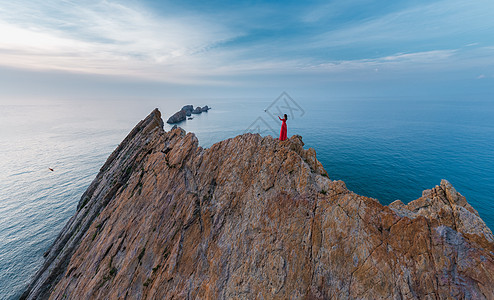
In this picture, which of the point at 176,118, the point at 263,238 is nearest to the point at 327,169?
the point at 263,238

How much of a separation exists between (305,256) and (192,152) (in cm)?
2149

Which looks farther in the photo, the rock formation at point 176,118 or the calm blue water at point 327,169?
the rock formation at point 176,118

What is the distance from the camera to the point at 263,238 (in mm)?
19234

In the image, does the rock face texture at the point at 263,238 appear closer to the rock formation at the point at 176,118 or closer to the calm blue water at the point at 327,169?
the calm blue water at the point at 327,169

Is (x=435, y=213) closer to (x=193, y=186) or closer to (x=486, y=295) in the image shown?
(x=486, y=295)

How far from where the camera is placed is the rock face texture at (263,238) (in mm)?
13797

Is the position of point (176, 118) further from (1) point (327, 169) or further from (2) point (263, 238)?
(2) point (263, 238)

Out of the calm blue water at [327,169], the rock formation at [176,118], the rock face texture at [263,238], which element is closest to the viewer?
the rock face texture at [263,238]

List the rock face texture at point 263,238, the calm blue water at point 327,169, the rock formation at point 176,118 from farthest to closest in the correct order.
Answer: the rock formation at point 176,118 → the calm blue water at point 327,169 → the rock face texture at point 263,238

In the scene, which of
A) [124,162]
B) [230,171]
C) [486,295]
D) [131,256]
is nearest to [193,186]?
[230,171]

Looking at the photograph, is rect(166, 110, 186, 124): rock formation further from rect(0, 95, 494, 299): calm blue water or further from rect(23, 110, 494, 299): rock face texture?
rect(23, 110, 494, 299): rock face texture

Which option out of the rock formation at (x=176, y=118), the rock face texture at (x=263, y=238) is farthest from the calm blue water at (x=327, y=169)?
the rock formation at (x=176, y=118)

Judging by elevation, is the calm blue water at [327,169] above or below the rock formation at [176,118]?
below

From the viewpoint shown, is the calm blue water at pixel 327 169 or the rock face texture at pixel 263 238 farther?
the calm blue water at pixel 327 169
